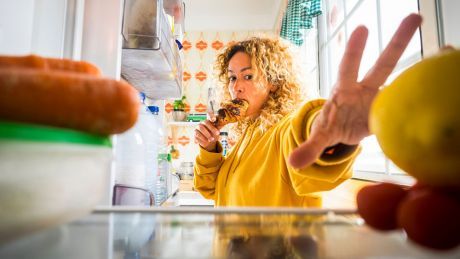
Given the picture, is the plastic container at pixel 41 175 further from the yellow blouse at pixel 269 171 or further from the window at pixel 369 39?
the window at pixel 369 39

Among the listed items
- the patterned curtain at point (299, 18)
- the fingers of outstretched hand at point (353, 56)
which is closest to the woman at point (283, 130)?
the fingers of outstretched hand at point (353, 56)

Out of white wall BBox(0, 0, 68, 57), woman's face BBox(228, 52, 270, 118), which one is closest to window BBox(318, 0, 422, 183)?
woman's face BBox(228, 52, 270, 118)

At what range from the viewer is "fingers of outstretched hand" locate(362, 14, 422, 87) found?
259 millimetres

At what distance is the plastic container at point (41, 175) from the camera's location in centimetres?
14

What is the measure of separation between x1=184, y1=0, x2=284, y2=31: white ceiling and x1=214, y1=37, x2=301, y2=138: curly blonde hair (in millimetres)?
1530

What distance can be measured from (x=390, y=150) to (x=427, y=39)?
0.62 m

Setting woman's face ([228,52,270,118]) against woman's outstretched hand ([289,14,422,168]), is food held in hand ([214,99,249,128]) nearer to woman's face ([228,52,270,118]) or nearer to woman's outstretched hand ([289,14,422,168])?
woman's face ([228,52,270,118])

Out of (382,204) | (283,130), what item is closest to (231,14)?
(283,130)

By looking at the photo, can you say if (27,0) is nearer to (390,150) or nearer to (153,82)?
(390,150)

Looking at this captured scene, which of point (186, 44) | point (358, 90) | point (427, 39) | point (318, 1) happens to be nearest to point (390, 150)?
point (358, 90)

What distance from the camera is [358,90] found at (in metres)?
0.28

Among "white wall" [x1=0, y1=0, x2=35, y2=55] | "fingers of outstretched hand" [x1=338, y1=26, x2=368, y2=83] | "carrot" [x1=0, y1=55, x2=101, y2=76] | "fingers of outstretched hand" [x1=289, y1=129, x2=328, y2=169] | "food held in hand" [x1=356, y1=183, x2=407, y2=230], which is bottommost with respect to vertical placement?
"food held in hand" [x1=356, y1=183, x2=407, y2=230]

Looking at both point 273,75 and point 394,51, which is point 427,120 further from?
point 273,75

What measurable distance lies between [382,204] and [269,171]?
55 centimetres
